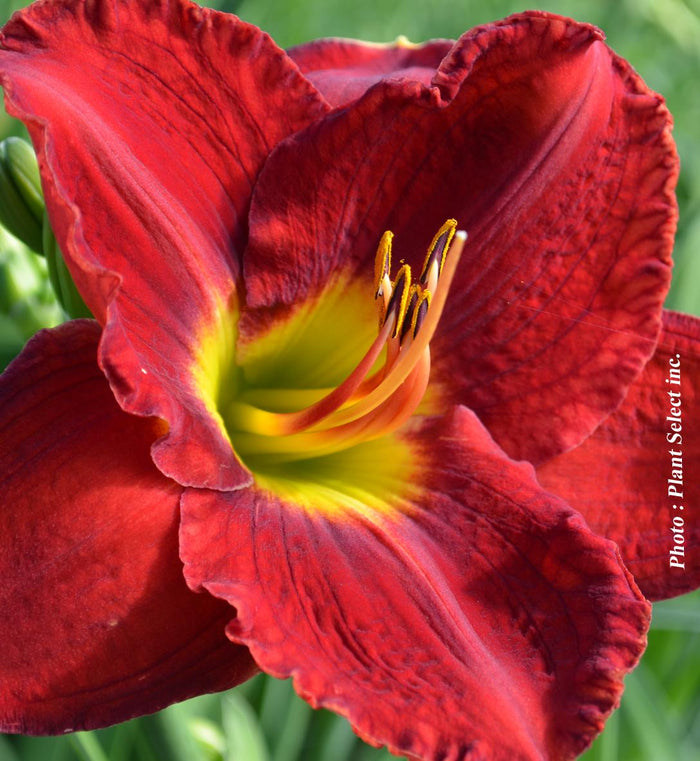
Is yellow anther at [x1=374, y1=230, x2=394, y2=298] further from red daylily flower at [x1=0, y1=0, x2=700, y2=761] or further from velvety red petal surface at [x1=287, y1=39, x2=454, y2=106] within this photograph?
velvety red petal surface at [x1=287, y1=39, x2=454, y2=106]

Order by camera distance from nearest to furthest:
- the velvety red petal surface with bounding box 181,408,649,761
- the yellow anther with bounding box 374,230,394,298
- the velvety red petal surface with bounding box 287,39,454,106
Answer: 1. the velvety red petal surface with bounding box 181,408,649,761
2. the yellow anther with bounding box 374,230,394,298
3. the velvety red petal surface with bounding box 287,39,454,106

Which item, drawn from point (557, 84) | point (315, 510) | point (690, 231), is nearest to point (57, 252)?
point (315, 510)

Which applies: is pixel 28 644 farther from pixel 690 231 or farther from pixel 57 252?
pixel 690 231

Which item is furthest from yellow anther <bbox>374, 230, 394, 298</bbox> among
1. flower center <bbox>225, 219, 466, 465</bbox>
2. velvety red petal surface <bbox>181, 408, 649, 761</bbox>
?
velvety red petal surface <bbox>181, 408, 649, 761</bbox>

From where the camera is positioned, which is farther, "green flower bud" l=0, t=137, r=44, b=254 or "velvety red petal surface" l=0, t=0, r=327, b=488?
"green flower bud" l=0, t=137, r=44, b=254

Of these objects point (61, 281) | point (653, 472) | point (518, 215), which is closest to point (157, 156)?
point (61, 281)

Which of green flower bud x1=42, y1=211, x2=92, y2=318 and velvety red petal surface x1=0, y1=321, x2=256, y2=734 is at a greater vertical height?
green flower bud x1=42, y1=211, x2=92, y2=318
